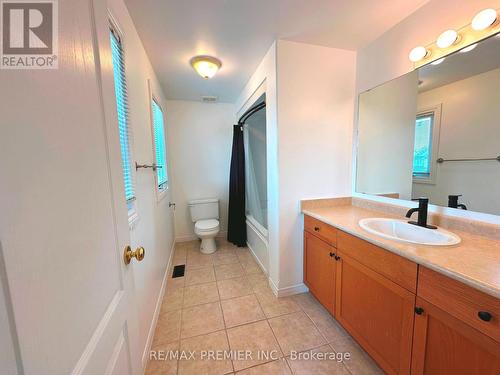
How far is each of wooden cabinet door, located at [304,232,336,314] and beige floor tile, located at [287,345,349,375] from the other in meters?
0.28

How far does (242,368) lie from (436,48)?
238cm

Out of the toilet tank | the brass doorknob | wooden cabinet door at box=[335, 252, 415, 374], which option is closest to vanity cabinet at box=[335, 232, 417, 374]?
wooden cabinet door at box=[335, 252, 415, 374]

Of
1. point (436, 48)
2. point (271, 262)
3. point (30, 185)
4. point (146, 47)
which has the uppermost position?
point (146, 47)

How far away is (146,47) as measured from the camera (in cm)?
174

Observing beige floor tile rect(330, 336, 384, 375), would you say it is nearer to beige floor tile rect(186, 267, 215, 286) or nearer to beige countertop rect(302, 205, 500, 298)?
beige countertop rect(302, 205, 500, 298)

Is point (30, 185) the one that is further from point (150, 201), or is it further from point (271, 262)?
point (271, 262)

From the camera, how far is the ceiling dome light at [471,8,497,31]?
1.06 metres

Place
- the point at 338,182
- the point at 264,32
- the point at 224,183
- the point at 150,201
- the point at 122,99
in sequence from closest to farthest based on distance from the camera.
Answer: the point at 122,99
the point at 264,32
the point at 150,201
the point at 338,182
the point at 224,183

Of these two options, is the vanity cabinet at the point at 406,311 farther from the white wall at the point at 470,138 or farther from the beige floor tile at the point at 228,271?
the beige floor tile at the point at 228,271

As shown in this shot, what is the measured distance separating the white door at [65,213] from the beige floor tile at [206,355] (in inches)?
28.9

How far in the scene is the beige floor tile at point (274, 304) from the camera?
1.76 metres

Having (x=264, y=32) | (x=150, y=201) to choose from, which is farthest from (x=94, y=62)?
(x=264, y=32)

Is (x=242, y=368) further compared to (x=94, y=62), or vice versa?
(x=242, y=368)

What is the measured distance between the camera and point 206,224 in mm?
2945
